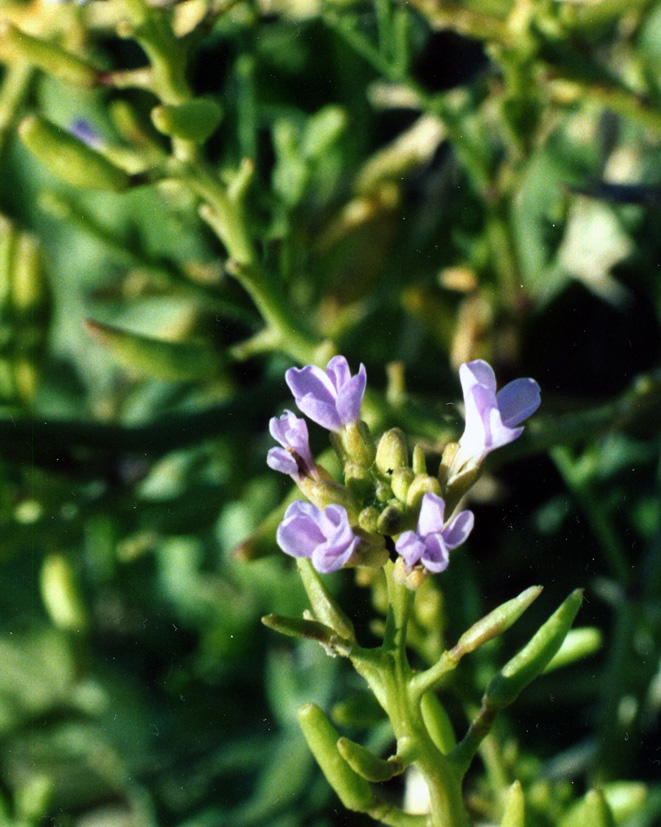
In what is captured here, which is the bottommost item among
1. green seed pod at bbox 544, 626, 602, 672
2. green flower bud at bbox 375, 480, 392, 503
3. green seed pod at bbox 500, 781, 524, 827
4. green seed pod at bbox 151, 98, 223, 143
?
green seed pod at bbox 544, 626, 602, 672

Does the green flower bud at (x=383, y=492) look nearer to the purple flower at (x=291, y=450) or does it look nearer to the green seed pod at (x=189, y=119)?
the purple flower at (x=291, y=450)

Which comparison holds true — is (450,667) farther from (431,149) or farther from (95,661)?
(431,149)

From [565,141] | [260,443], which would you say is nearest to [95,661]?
[260,443]

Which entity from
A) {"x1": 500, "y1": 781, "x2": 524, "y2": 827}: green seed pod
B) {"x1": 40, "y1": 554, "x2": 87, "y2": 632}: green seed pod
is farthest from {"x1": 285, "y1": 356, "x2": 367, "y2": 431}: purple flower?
{"x1": 40, "y1": 554, "x2": 87, "y2": 632}: green seed pod

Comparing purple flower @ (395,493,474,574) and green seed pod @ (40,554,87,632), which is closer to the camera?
purple flower @ (395,493,474,574)

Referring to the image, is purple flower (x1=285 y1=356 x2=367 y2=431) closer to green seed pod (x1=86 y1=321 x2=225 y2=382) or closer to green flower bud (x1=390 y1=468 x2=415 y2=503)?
green flower bud (x1=390 y1=468 x2=415 y2=503)

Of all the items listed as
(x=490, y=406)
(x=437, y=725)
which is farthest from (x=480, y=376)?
(x=437, y=725)

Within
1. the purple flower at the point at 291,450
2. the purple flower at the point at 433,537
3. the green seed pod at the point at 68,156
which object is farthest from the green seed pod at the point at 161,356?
the purple flower at the point at 433,537
